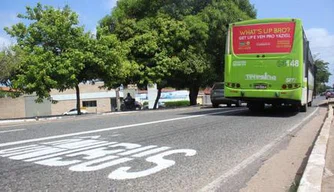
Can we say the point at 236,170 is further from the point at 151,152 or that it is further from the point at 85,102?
the point at 85,102

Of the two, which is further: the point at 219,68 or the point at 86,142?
the point at 219,68

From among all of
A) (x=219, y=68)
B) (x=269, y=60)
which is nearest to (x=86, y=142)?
(x=269, y=60)

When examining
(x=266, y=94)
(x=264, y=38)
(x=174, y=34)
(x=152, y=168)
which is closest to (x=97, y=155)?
(x=152, y=168)

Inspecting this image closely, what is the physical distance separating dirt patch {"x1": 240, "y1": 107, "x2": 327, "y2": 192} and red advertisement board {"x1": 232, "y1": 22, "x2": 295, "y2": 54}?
634 centimetres

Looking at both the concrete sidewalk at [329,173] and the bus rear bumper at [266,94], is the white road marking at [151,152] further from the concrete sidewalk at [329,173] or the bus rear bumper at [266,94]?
the bus rear bumper at [266,94]

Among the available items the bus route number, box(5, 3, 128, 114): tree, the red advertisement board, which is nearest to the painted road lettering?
the bus route number

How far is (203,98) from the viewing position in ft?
209

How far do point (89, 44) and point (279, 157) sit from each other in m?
15.8

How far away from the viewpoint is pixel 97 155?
6504mm

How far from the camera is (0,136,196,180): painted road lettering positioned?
558 cm

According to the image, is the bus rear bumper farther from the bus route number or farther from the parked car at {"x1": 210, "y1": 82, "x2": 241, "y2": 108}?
the parked car at {"x1": 210, "y1": 82, "x2": 241, "y2": 108}

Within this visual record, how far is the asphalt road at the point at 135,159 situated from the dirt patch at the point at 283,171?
17cm

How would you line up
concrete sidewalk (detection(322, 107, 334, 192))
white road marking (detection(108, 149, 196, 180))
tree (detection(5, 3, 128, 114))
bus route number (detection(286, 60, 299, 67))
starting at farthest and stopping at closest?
1. tree (detection(5, 3, 128, 114))
2. bus route number (detection(286, 60, 299, 67))
3. white road marking (detection(108, 149, 196, 180))
4. concrete sidewalk (detection(322, 107, 334, 192))

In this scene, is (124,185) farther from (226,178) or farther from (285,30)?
(285,30)
